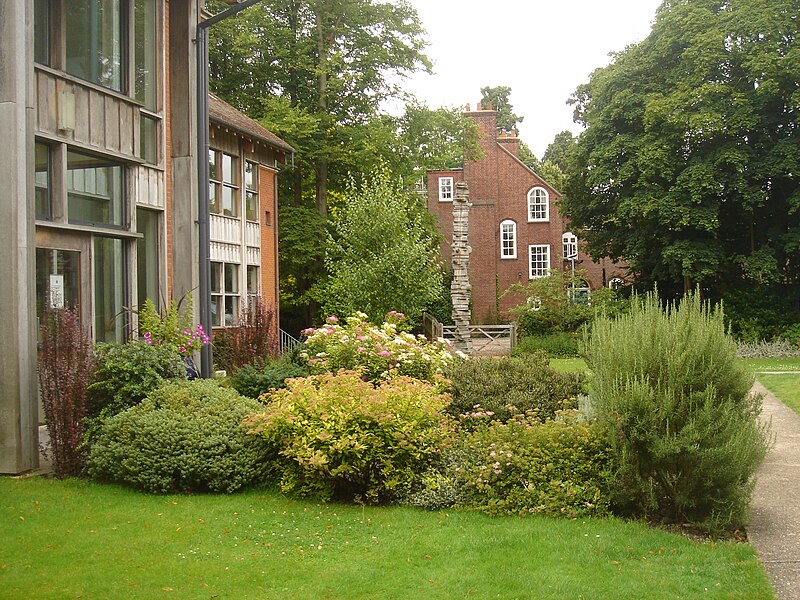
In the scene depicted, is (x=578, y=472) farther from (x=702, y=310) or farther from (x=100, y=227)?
(x=100, y=227)

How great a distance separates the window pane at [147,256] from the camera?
47.0ft

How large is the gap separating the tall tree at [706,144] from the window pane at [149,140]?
70.7 feet

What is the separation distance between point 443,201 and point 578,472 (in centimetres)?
4177

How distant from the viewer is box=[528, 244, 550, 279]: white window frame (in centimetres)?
4812

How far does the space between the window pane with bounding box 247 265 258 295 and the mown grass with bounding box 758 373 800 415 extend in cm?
1603

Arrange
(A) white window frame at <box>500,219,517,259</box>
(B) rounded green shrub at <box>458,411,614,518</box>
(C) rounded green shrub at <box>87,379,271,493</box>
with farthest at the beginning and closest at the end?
(A) white window frame at <box>500,219,517,259</box> < (C) rounded green shrub at <box>87,379,271,493</box> < (B) rounded green shrub at <box>458,411,614,518</box>

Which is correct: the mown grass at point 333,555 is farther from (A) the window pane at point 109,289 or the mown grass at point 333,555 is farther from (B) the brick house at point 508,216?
(B) the brick house at point 508,216

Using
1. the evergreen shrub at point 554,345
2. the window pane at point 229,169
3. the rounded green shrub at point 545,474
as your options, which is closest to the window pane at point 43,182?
the rounded green shrub at point 545,474

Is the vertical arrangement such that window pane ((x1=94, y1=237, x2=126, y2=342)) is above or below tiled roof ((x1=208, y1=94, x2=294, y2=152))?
below

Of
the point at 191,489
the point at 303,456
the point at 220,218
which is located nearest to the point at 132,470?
the point at 191,489

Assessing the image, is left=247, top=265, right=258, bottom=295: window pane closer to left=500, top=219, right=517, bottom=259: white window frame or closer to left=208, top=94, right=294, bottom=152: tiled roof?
left=208, top=94, right=294, bottom=152: tiled roof

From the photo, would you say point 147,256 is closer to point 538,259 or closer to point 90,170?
point 90,170

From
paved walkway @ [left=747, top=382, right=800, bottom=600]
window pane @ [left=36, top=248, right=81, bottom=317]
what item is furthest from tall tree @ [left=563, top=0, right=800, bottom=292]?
window pane @ [left=36, top=248, right=81, bottom=317]

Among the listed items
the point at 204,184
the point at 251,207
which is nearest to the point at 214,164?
the point at 251,207
